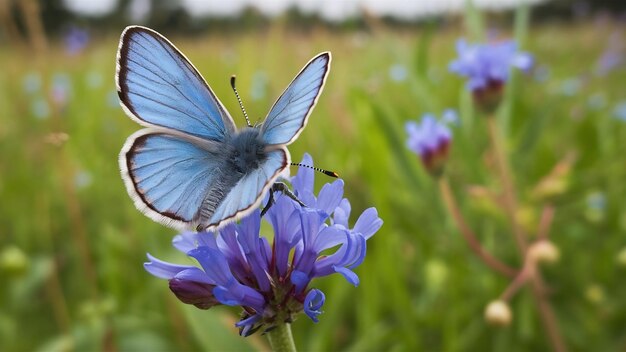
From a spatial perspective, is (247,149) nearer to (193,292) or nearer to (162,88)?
(162,88)

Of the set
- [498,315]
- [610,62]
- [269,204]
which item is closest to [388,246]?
[498,315]

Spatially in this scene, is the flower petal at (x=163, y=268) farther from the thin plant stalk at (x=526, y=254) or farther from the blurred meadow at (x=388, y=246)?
the thin plant stalk at (x=526, y=254)

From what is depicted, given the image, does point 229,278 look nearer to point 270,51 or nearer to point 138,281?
point 138,281

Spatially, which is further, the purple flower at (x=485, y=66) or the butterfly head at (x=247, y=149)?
the purple flower at (x=485, y=66)

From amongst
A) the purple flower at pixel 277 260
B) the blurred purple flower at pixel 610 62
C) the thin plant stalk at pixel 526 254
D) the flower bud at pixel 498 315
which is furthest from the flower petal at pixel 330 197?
the blurred purple flower at pixel 610 62

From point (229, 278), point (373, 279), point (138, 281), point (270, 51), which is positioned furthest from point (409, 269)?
point (270, 51)

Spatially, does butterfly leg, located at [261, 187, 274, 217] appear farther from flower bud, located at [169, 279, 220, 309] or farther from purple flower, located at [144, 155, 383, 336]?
flower bud, located at [169, 279, 220, 309]
